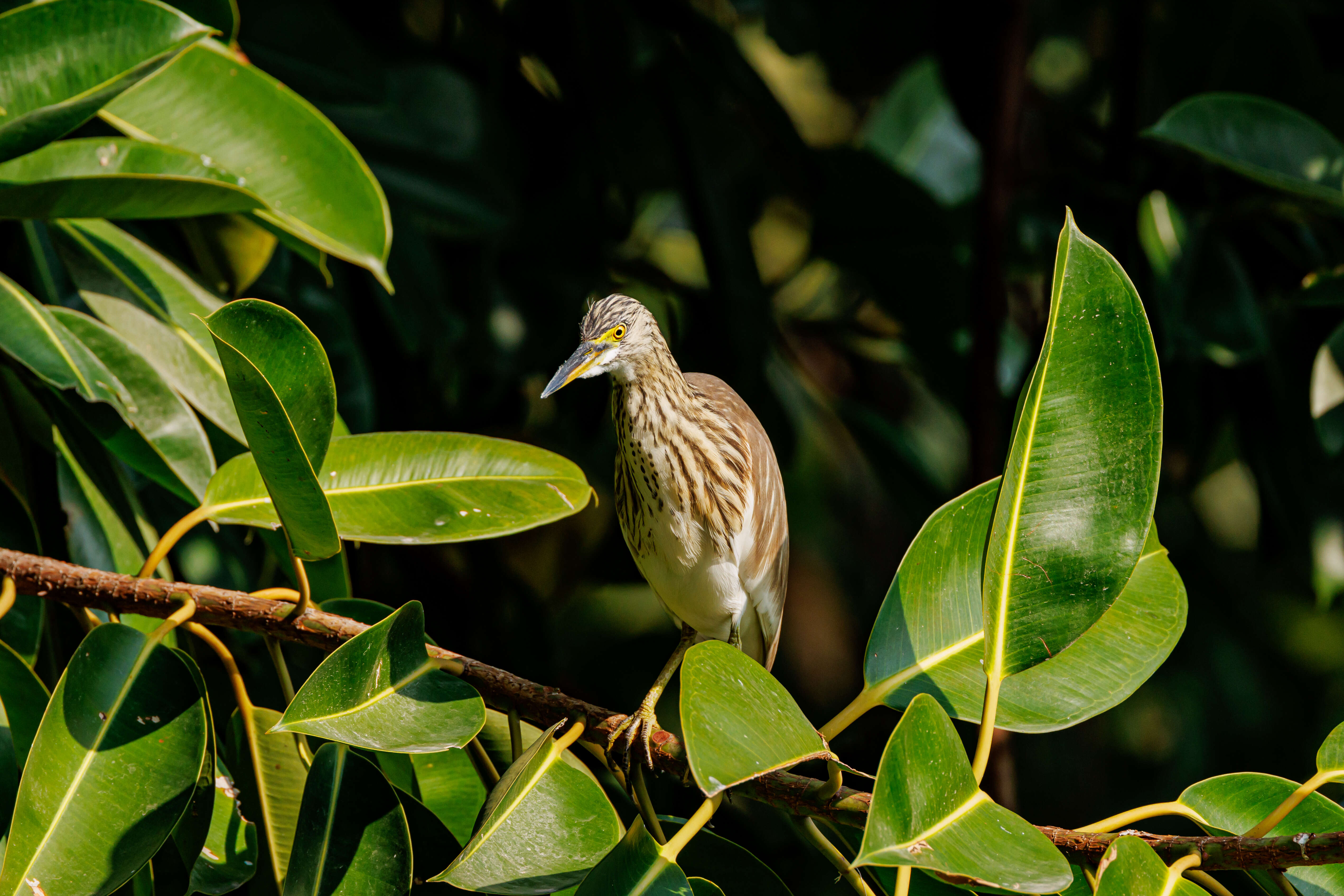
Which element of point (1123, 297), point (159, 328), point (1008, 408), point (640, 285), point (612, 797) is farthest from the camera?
point (640, 285)

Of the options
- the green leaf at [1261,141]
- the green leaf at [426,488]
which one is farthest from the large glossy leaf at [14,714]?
the green leaf at [1261,141]

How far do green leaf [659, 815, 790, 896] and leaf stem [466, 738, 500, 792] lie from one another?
0.24m

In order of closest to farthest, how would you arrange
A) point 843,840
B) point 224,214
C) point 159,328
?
point 843,840 → point 159,328 → point 224,214

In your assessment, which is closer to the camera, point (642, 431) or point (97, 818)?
point (97, 818)

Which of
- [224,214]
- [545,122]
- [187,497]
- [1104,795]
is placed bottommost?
[1104,795]

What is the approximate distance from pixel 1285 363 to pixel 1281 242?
31cm

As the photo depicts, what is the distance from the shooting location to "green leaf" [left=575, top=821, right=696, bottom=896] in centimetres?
104

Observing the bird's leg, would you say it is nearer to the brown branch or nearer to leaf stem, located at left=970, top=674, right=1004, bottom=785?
the brown branch

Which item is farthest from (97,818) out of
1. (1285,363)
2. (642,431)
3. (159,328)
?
(1285,363)

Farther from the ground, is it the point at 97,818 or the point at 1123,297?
the point at 1123,297

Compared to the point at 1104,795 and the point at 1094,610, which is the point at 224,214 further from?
the point at 1104,795

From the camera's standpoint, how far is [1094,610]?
1.17m

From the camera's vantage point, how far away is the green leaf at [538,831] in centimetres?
107

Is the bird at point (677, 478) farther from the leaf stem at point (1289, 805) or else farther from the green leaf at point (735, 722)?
the leaf stem at point (1289, 805)
